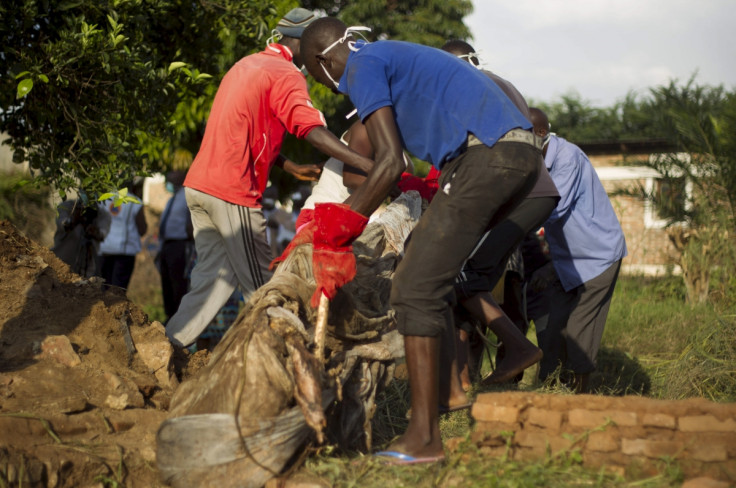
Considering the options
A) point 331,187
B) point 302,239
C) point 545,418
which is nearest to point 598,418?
point 545,418

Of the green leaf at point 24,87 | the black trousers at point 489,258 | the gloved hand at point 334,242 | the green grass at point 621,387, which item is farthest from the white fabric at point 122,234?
the gloved hand at point 334,242

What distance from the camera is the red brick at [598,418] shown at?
325cm

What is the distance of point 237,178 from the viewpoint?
499 centimetres

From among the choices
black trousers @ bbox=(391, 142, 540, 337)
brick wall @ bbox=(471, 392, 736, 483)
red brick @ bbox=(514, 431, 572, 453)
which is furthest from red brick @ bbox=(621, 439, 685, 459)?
black trousers @ bbox=(391, 142, 540, 337)

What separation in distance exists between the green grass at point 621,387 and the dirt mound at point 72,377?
89 cm

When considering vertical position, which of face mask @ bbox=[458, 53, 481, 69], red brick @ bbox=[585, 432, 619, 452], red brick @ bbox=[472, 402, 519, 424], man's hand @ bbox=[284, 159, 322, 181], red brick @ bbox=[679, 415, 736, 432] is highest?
face mask @ bbox=[458, 53, 481, 69]

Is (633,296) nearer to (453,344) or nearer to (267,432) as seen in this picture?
(453,344)

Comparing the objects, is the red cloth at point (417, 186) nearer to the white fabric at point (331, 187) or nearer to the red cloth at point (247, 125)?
the white fabric at point (331, 187)

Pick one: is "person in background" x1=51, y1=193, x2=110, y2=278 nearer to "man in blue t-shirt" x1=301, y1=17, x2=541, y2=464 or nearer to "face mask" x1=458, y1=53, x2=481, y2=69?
"face mask" x1=458, y1=53, x2=481, y2=69

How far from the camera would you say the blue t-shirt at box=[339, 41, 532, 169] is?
3.50m

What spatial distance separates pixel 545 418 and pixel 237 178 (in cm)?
252

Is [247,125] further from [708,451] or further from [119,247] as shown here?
[119,247]

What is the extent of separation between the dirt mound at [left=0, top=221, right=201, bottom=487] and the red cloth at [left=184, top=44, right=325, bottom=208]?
0.94 m

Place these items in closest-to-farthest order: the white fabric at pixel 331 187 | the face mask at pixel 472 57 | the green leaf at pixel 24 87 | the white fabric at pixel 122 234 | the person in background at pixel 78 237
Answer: the green leaf at pixel 24 87
the white fabric at pixel 331 187
the face mask at pixel 472 57
the person in background at pixel 78 237
the white fabric at pixel 122 234
